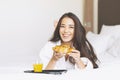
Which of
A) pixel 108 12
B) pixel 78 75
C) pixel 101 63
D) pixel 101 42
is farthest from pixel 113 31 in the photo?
pixel 78 75

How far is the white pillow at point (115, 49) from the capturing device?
281cm

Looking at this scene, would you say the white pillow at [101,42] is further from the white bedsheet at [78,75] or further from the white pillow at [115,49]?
the white bedsheet at [78,75]

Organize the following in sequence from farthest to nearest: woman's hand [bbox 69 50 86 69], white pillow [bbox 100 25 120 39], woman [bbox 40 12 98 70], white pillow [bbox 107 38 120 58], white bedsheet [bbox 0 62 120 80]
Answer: white pillow [bbox 100 25 120 39] → white pillow [bbox 107 38 120 58] → woman [bbox 40 12 98 70] → woman's hand [bbox 69 50 86 69] → white bedsheet [bbox 0 62 120 80]

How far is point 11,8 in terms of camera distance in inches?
139

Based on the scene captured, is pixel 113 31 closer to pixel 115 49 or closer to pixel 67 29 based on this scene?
pixel 115 49

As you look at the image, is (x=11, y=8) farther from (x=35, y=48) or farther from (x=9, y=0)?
(x=35, y=48)

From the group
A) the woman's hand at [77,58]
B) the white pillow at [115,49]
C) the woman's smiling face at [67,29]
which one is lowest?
the white pillow at [115,49]

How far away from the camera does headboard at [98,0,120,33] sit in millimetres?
3385

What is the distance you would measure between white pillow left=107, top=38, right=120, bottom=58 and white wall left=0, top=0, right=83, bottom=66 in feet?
3.01

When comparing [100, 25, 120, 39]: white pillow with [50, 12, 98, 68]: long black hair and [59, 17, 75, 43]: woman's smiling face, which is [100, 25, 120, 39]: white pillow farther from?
[59, 17, 75, 43]: woman's smiling face

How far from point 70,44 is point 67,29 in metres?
0.13

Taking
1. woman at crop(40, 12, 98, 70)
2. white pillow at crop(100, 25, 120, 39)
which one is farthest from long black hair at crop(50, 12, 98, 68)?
white pillow at crop(100, 25, 120, 39)

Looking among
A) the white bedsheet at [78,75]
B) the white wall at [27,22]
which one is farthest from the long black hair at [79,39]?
the white wall at [27,22]

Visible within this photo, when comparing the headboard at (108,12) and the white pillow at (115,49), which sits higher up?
the headboard at (108,12)
